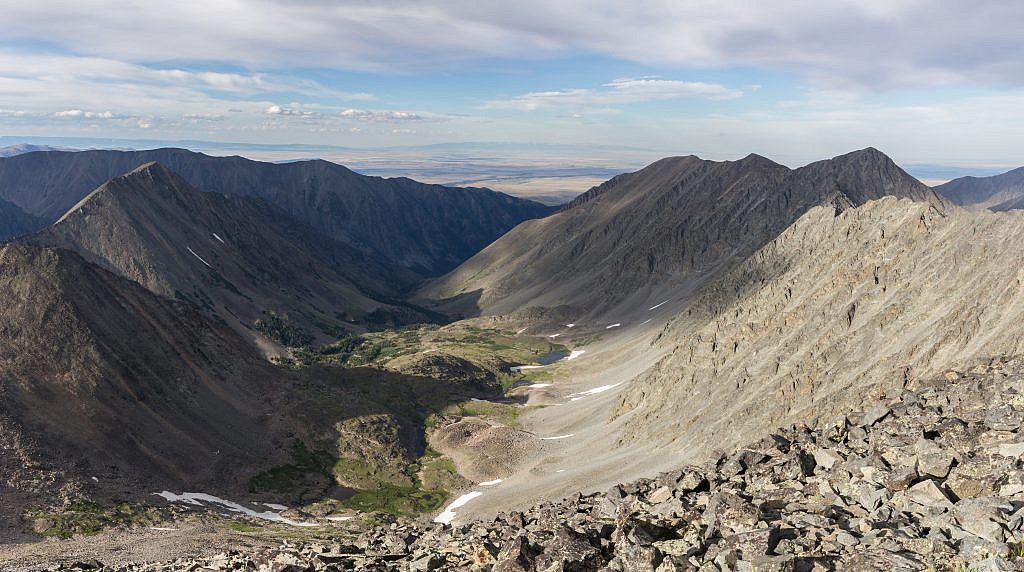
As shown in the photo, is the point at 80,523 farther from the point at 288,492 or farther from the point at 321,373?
the point at 321,373

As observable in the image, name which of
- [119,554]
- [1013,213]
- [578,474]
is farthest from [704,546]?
[1013,213]

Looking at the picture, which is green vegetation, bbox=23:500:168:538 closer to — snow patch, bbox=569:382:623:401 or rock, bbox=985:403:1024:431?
rock, bbox=985:403:1024:431

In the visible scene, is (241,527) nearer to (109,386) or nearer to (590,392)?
(109,386)

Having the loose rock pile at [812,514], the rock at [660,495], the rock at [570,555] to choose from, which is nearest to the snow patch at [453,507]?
the loose rock pile at [812,514]

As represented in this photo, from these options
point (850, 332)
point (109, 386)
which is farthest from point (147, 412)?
point (850, 332)

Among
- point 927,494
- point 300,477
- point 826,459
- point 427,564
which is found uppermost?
point 927,494

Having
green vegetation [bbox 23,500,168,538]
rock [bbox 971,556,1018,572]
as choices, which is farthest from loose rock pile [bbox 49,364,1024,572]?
green vegetation [bbox 23,500,168,538]
